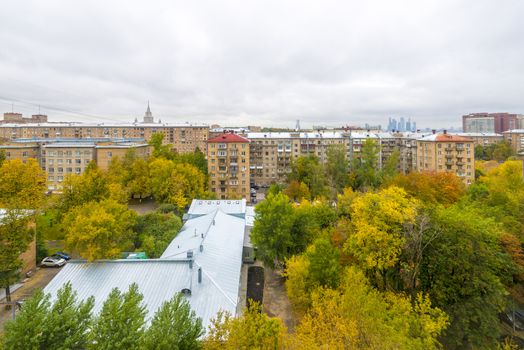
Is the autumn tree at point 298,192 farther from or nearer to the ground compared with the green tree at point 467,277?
farther from the ground

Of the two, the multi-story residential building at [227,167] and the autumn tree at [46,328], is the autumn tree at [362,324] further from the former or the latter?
the multi-story residential building at [227,167]

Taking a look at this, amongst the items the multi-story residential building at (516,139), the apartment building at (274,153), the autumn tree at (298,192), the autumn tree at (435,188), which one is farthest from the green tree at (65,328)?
the multi-story residential building at (516,139)

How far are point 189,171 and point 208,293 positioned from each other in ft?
94.2

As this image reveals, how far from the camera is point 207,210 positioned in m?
34.7

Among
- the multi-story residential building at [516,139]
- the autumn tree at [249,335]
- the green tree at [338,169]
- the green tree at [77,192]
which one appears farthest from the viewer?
the multi-story residential building at [516,139]

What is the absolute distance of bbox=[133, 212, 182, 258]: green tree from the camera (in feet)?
82.6

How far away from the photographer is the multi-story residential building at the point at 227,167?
5562 centimetres

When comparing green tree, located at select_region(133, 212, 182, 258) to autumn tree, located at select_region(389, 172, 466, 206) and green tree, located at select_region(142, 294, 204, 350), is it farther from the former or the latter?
autumn tree, located at select_region(389, 172, 466, 206)

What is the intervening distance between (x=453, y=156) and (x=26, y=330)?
61616 mm

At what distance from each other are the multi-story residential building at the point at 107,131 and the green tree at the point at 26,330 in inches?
3071

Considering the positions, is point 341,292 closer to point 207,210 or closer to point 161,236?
point 161,236

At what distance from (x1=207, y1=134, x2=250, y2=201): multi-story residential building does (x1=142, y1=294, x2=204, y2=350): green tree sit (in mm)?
44544

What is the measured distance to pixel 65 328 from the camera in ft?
34.5

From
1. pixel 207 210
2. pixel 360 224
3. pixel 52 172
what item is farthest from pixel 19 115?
pixel 360 224
